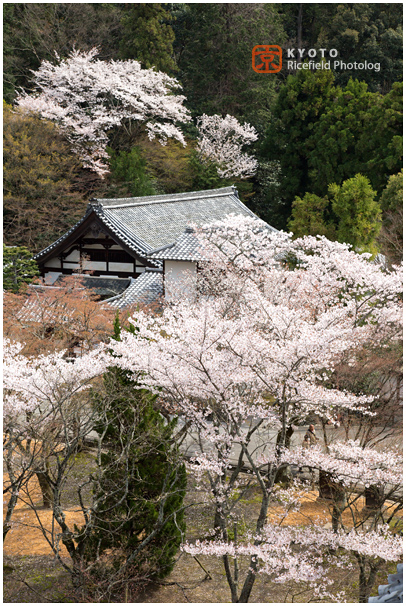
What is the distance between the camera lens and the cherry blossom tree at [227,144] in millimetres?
26062

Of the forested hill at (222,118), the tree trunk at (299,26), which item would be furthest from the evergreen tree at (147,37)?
the tree trunk at (299,26)

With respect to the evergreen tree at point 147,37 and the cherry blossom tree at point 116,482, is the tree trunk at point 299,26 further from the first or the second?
the cherry blossom tree at point 116,482

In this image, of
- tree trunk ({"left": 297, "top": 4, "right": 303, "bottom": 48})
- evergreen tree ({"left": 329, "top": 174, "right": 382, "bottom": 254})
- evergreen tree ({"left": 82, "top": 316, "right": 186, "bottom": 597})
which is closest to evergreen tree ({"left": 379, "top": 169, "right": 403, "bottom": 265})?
evergreen tree ({"left": 329, "top": 174, "right": 382, "bottom": 254})

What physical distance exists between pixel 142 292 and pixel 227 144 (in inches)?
524

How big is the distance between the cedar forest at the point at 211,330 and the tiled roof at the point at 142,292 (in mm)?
984

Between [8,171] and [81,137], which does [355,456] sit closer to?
[8,171]

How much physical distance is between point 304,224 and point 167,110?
939 cm

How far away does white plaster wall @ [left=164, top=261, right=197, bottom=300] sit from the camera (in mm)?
14062

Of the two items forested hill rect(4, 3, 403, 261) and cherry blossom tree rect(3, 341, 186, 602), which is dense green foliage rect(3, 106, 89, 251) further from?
cherry blossom tree rect(3, 341, 186, 602)

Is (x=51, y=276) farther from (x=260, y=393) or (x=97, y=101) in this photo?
(x=260, y=393)

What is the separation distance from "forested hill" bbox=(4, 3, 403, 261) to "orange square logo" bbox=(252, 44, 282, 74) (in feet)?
1.06

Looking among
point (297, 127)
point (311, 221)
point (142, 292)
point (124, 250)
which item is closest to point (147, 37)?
point (297, 127)

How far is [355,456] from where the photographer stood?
679cm

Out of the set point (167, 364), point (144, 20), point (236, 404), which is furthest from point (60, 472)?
point (144, 20)
